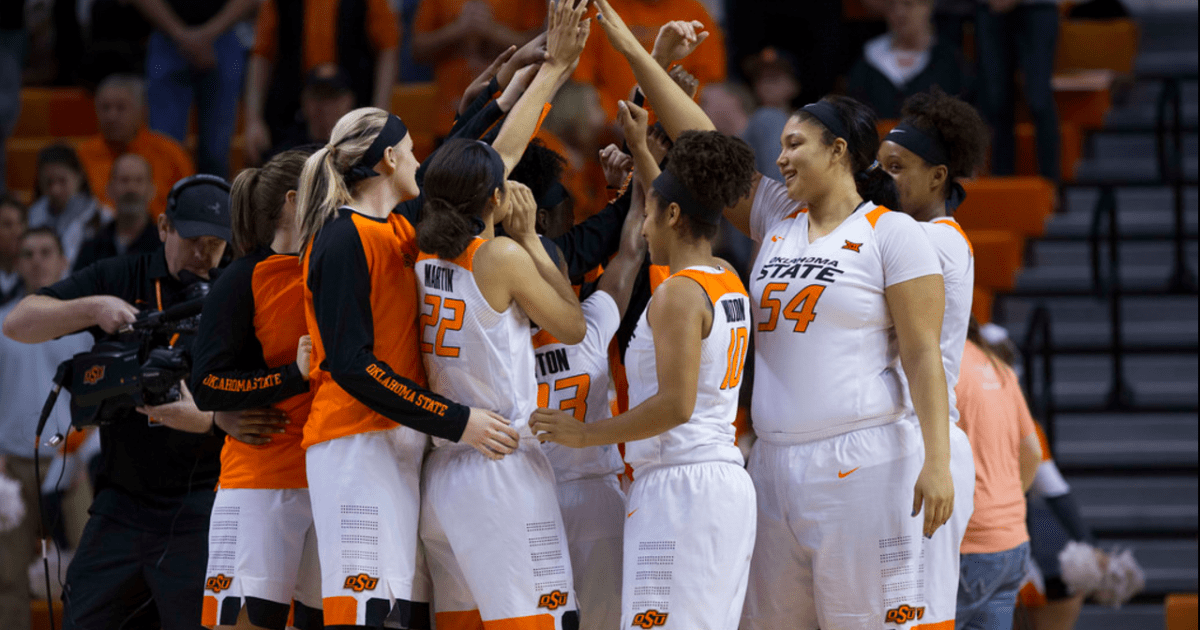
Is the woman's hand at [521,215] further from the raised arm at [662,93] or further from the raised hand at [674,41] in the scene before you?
the raised hand at [674,41]

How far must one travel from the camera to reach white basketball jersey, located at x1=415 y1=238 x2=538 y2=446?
365cm

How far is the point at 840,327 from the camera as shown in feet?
12.4

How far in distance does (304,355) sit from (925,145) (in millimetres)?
2028

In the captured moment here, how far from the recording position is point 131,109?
8.89m

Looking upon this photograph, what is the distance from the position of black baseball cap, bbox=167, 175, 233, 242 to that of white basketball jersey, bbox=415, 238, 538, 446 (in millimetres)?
1170

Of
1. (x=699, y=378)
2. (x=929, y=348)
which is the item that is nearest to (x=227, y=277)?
(x=699, y=378)

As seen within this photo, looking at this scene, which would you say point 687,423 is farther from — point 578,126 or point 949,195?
point 578,126

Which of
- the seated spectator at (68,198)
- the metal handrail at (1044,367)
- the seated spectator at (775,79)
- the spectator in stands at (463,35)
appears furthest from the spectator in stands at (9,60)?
the metal handrail at (1044,367)

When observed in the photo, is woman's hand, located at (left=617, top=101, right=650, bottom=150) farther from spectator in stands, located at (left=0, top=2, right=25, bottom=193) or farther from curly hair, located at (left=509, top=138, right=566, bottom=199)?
spectator in stands, located at (left=0, top=2, right=25, bottom=193)

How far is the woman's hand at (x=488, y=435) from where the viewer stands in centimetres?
358

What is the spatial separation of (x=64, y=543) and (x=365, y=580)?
→ 162 inches

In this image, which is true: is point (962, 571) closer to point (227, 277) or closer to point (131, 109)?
point (227, 277)

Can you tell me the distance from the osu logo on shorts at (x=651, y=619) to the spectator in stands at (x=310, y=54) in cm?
615

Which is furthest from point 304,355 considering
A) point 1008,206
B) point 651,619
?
point 1008,206
